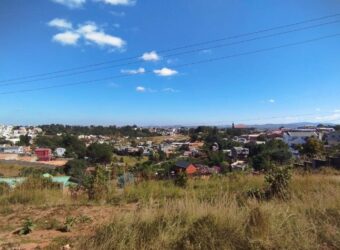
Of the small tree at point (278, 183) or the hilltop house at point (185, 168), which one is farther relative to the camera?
the hilltop house at point (185, 168)

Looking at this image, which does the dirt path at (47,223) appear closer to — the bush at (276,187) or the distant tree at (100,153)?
the bush at (276,187)


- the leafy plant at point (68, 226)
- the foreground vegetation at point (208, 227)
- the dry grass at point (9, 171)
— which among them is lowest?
the dry grass at point (9, 171)

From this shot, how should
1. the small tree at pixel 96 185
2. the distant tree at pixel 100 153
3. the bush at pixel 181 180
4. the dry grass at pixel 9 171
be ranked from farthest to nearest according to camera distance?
the distant tree at pixel 100 153 → the dry grass at pixel 9 171 → the bush at pixel 181 180 → the small tree at pixel 96 185

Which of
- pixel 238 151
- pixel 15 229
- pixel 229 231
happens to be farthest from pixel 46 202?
pixel 238 151

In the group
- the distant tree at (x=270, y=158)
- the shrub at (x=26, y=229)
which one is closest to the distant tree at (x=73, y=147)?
the distant tree at (x=270, y=158)

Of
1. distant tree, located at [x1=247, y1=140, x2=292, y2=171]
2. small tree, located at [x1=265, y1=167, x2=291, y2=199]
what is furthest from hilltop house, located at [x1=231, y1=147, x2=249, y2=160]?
small tree, located at [x1=265, y1=167, x2=291, y2=199]

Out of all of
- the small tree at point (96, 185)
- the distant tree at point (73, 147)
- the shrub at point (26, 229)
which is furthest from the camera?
the distant tree at point (73, 147)

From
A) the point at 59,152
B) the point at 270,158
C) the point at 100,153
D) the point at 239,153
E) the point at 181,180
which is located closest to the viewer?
the point at 181,180

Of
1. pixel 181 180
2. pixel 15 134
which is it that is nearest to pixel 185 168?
pixel 181 180

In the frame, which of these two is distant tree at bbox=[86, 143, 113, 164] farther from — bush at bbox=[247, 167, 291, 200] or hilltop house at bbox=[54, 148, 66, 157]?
bush at bbox=[247, 167, 291, 200]

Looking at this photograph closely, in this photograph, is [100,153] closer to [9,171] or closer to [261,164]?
[9,171]

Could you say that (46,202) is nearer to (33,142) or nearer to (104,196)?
(104,196)
